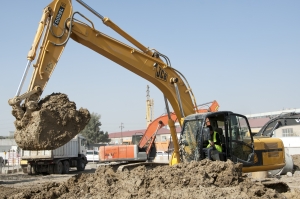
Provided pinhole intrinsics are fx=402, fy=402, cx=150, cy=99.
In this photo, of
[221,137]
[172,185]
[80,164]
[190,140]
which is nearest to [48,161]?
[80,164]

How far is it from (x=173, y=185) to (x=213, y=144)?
2825 mm

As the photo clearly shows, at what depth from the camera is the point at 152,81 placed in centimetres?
1155

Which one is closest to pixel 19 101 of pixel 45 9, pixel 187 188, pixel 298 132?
pixel 45 9

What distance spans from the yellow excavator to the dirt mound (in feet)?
6.62

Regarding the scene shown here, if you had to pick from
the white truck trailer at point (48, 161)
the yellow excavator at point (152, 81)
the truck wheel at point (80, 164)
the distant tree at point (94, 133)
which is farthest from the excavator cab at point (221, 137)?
the distant tree at point (94, 133)

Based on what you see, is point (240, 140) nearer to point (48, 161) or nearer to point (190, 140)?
point (190, 140)

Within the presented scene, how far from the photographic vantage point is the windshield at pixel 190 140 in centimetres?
959

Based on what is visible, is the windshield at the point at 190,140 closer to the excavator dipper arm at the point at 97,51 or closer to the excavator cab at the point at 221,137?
the excavator cab at the point at 221,137

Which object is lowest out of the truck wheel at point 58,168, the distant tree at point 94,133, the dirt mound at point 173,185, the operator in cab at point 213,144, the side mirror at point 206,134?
the truck wheel at point 58,168

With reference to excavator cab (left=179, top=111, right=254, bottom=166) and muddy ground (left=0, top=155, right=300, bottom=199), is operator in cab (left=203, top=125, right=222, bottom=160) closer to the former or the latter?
excavator cab (left=179, top=111, right=254, bottom=166)

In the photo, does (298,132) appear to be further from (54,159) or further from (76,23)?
(76,23)

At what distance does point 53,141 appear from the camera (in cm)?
848

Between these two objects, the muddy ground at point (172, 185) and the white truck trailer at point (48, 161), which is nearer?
the muddy ground at point (172, 185)

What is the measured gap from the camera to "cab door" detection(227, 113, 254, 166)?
9.66m
